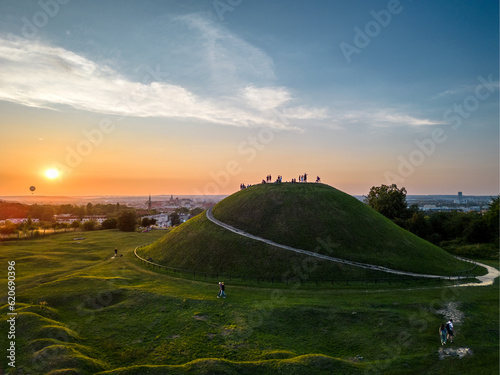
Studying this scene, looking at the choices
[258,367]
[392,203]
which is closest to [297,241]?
[258,367]

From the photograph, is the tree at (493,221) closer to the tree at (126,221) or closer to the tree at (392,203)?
the tree at (392,203)

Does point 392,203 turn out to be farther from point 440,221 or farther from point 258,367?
point 258,367

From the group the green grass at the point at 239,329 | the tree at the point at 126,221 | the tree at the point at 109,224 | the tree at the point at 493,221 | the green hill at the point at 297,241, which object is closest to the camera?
the green grass at the point at 239,329

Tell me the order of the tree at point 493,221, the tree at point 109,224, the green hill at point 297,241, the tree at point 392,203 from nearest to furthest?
1. the green hill at point 297,241
2. the tree at point 493,221
3. the tree at point 392,203
4. the tree at point 109,224

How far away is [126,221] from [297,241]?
67.9 metres

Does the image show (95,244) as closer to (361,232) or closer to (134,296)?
(134,296)

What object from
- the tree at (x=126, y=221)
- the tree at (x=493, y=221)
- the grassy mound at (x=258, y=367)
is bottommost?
Answer: the grassy mound at (x=258, y=367)

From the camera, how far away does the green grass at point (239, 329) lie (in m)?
19.8

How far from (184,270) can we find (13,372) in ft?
82.6

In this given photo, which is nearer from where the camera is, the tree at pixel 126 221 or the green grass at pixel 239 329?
the green grass at pixel 239 329

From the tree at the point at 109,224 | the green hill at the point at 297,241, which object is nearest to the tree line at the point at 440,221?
the green hill at the point at 297,241

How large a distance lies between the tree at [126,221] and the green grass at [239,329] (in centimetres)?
5764

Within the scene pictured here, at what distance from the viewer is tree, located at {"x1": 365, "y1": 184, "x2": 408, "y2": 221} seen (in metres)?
80.5

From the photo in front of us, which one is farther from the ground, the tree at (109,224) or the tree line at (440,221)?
the tree line at (440,221)
